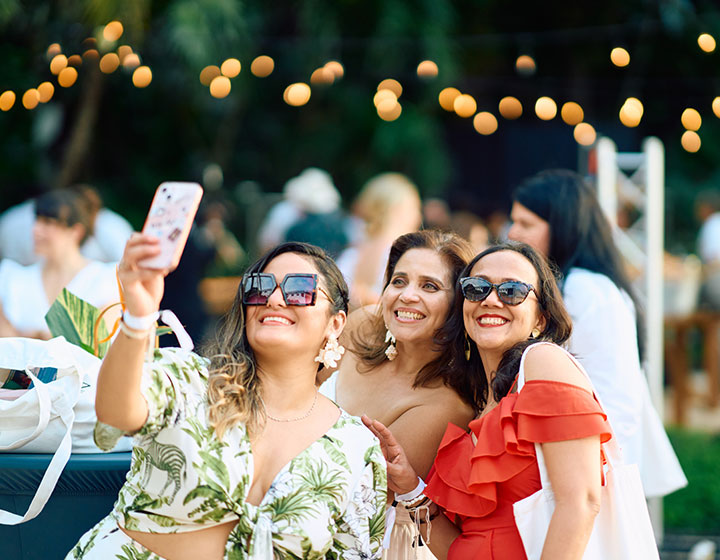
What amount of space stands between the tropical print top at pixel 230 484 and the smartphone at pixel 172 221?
0.30 metres

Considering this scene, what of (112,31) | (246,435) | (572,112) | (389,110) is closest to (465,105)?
(572,112)

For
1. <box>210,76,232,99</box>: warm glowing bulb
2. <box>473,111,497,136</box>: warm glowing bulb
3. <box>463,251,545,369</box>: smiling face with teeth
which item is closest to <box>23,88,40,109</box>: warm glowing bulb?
<box>210,76,232,99</box>: warm glowing bulb

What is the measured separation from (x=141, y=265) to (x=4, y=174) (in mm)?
7775

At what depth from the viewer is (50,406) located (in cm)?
249

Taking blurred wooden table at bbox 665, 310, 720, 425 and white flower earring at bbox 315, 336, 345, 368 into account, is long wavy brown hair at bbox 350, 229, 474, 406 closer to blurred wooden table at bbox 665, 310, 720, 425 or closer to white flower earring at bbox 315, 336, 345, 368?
white flower earring at bbox 315, 336, 345, 368

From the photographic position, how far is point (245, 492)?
6.98ft

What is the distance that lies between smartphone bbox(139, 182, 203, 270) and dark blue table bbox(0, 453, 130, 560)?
0.90 m

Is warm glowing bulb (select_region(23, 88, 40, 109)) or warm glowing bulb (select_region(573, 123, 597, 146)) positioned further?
warm glowing bulb (select_region(573, 123, 597, 146))

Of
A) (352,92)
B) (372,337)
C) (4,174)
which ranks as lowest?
(372,337)

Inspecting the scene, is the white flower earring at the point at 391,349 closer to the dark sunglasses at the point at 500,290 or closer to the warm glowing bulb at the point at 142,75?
the dark sunglasses at the point at 500,290

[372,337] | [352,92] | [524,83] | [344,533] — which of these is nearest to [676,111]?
[524,83]

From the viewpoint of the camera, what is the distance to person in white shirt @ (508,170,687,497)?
3320mm

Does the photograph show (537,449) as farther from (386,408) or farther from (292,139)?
(292,139)

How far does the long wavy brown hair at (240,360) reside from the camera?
214 centimetres
